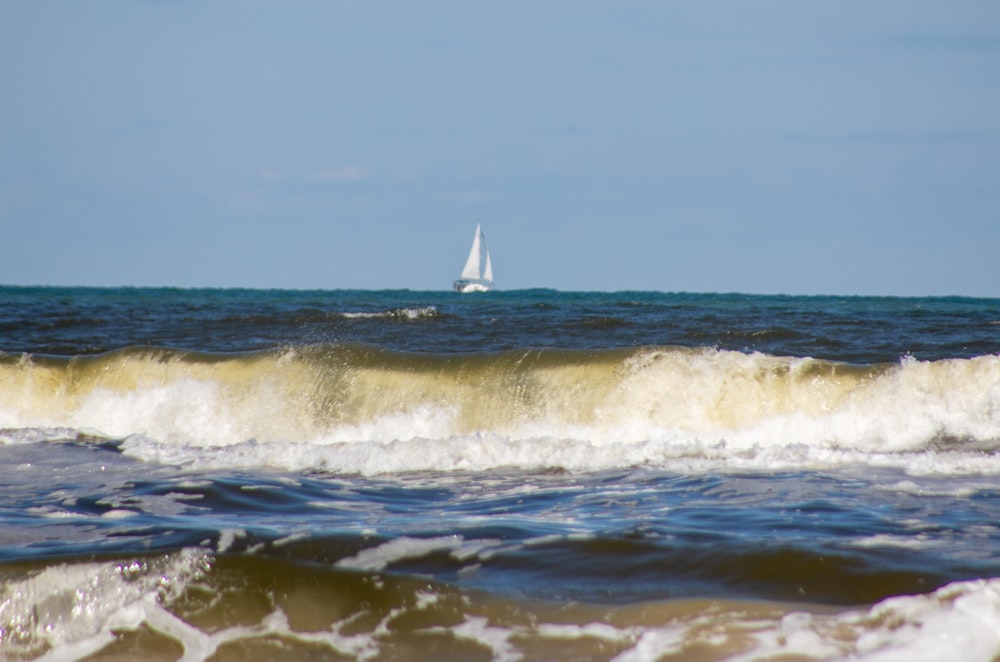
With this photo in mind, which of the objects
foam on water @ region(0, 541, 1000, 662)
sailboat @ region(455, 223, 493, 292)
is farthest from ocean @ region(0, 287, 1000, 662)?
sailboat @ region(455, 223, 493, 292)

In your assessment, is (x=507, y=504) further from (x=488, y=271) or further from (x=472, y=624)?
(x=488, y=271)

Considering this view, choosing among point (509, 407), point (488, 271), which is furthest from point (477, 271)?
point (509, 407)

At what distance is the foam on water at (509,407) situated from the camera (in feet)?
34.3

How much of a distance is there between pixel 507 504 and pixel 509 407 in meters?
5.69

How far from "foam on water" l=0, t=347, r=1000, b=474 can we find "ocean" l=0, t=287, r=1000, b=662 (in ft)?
0.12

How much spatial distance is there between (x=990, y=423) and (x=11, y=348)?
50.5 ft

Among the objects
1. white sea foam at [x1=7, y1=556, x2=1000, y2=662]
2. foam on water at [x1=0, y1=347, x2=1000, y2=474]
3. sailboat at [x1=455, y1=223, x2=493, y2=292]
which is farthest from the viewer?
sailboat at [x1=455, y1=223, x2=493, y2=292]

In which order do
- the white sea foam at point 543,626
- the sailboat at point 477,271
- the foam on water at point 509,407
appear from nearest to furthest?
the white sea foam at point 543,626
the foam on water at point 509,407
the sailboat at point 477,271

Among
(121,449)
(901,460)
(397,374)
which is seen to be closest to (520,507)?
(901,460)

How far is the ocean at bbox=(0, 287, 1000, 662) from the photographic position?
179 inches

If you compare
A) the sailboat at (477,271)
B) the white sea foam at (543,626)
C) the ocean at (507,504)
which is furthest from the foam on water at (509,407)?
the sailboat at (477,271)

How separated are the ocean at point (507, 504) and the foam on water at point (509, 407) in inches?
1.4

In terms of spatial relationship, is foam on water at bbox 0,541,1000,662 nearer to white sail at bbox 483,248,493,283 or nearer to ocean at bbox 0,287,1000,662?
ocean at bbox 0,287,1000,662

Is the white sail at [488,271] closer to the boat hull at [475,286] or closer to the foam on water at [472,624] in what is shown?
the boat hull at [475,286]
